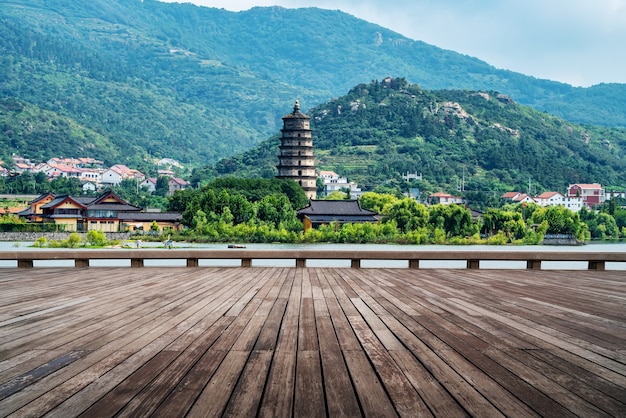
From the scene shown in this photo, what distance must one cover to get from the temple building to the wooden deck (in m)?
83.2

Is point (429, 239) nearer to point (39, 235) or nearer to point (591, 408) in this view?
point (39, 235)

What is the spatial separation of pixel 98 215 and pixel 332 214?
26.6 meters

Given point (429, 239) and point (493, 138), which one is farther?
point (493, 138)

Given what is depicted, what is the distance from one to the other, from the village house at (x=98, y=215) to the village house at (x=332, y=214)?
46.8 feet

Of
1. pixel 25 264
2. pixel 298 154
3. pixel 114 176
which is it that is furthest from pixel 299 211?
pixel 114 176

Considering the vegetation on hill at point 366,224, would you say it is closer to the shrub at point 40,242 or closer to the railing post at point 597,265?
the shrub at point 40,242

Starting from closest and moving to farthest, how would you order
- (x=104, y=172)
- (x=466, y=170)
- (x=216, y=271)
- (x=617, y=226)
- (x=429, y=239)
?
(x=216, y=271), (x=429, y=239), (x=617, y=226), (x=466, y=170), (x=104, y=172)

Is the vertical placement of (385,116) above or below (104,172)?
above

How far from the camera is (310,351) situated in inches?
196

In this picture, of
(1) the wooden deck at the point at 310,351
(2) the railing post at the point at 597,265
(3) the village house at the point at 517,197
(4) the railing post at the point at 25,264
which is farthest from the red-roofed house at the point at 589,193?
(1) the wooden deck at the point at 310,351

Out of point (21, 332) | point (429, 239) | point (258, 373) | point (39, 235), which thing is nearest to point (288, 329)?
point (258, 373)

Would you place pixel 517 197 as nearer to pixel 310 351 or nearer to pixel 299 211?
pixel 299 211

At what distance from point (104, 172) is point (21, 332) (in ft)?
555

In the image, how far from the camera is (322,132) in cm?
17725
